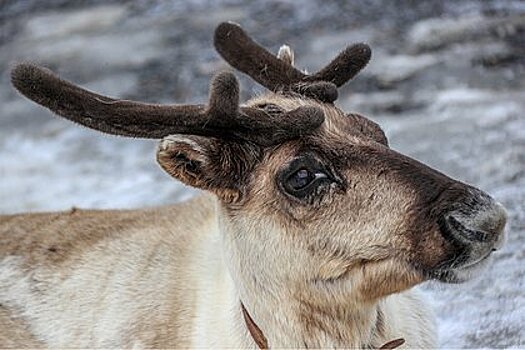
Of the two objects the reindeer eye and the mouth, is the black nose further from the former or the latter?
the reindeer eye

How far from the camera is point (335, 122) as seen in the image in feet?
12.0

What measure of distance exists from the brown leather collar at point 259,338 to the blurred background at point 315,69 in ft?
3.39

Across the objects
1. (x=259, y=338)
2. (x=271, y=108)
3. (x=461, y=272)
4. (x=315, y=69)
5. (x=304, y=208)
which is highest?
(x=271, y=108)

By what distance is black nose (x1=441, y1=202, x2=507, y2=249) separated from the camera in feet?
10.5

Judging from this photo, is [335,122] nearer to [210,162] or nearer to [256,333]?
[210,162]

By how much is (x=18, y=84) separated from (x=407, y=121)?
366 cm

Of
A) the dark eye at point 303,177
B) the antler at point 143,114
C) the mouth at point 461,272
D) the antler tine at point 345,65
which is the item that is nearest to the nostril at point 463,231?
the mouth at point 461,272

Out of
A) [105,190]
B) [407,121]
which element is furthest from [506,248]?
[105,190]

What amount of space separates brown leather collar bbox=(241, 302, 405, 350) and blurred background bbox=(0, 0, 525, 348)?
3.39 feet

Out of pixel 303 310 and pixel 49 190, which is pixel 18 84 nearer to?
pixel 303 310

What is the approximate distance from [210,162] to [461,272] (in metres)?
0.84

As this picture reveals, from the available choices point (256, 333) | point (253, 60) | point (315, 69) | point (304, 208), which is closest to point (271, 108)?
point (304, 208)

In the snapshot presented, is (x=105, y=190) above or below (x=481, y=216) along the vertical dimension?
below

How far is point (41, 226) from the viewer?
4.81 m
